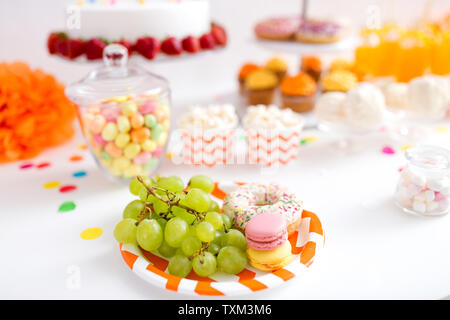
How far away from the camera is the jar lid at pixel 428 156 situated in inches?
36.9

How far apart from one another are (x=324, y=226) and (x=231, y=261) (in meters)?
0.27

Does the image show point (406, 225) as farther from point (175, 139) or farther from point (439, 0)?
point (439, 0)

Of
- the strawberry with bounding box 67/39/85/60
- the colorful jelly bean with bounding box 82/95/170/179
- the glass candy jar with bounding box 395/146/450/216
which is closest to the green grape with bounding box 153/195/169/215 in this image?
the colorful jelly bean with bounding box 82/95/170/179

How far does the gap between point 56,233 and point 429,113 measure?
1103mm

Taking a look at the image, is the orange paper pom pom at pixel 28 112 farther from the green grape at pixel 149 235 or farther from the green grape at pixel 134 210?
the green grape at pixel 149 235

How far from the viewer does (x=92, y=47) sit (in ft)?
4.07

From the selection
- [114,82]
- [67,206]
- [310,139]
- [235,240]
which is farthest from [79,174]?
[310,139]

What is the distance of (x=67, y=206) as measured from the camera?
3.37ft

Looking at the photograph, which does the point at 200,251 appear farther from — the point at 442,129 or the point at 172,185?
the point at 442,129

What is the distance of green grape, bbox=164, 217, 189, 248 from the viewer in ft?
2.48

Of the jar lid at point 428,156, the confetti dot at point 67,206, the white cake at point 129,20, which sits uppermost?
the white cake at point 129,20

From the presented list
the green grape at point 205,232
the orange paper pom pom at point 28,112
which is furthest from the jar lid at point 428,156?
the orange paper pom pom at point 28,112

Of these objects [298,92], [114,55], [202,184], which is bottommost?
[202,184]
